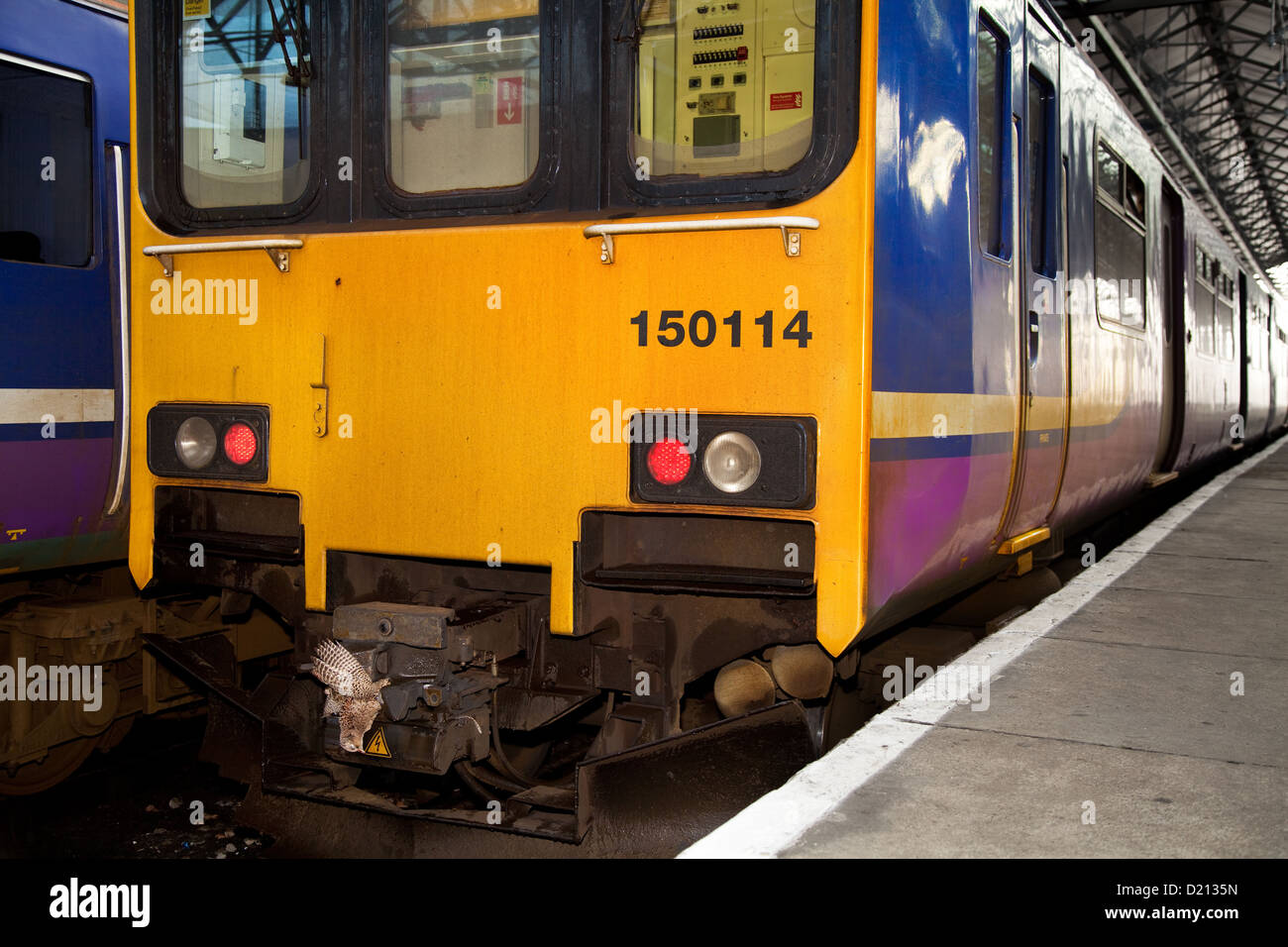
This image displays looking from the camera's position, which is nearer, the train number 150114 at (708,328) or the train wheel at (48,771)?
the train number 150114 at (708,328)

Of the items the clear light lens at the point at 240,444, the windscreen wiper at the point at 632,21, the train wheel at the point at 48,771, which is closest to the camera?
the windscreen wiper at the point at 632,21

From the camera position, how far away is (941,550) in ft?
12.3

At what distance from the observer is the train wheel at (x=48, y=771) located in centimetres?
506

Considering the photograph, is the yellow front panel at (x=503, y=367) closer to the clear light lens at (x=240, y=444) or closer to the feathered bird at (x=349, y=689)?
the clear light lens at (x=240, y=444)

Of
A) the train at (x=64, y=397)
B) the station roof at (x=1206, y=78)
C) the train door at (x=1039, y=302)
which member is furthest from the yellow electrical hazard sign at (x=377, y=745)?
the station roof at (x=1206, y=78)

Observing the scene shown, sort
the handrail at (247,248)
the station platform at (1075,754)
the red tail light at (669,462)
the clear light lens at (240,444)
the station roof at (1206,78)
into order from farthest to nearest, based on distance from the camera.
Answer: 1. the station roof at (1206,78)
2. the clear light lens at (240,444)
3. the handrail at (247,248)
4. the red tail light at (669,462)
5. the station platform at (1075,754)

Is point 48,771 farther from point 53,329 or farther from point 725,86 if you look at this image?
point 725,86

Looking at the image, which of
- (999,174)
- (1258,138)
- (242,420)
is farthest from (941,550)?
(1258,138)

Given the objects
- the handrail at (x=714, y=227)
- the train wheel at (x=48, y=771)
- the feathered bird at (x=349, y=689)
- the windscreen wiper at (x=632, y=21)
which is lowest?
the train wheel at (x=48, y=771)

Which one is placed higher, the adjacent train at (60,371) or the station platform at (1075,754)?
the adjacent train at (60,371)

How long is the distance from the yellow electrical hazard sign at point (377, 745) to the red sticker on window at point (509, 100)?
1.78m

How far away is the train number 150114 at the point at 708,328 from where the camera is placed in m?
3.10
